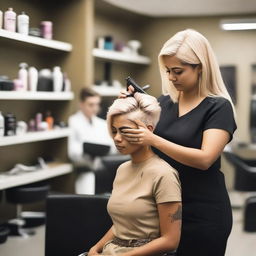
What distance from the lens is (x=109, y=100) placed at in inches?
260

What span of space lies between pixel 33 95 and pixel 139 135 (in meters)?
2.87

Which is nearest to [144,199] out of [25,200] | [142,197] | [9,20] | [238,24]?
[142,197]

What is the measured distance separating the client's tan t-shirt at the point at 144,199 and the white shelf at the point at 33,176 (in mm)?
2521

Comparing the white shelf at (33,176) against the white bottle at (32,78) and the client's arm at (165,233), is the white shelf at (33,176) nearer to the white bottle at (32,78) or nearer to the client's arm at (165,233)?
the white bottle at (32,78)

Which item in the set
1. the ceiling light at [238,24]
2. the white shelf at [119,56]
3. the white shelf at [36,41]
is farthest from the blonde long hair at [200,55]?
the ceiling light at [238,24]

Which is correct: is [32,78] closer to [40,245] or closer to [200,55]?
[40,245]

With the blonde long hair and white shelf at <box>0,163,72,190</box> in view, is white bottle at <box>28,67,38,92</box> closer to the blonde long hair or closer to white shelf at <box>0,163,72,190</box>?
white shelf at <box>0,163,72,190</box>

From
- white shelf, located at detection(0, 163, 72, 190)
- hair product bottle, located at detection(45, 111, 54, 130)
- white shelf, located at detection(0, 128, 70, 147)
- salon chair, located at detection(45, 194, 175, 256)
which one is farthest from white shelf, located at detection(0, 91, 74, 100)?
salon chair, located at detection(45, 194, 175, 256)

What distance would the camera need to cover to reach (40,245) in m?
4.20

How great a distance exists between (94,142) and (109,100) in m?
2.09

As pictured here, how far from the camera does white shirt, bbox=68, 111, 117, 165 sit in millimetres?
4773

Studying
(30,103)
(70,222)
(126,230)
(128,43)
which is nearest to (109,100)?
(128,43)

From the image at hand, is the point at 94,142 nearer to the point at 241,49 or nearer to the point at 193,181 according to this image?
the point at 193,181

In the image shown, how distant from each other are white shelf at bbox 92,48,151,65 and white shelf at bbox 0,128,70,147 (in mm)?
1284
